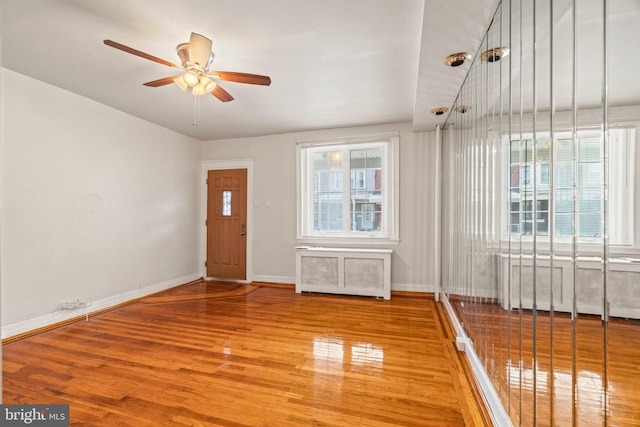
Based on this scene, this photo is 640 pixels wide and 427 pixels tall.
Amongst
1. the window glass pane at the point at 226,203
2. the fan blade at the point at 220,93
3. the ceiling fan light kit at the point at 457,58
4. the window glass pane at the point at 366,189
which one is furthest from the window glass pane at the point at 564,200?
the window glass pane at the point at 226,203

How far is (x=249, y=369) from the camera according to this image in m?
2.38

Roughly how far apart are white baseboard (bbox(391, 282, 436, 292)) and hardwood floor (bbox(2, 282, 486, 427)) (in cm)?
69

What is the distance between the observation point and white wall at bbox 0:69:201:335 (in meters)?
3.01

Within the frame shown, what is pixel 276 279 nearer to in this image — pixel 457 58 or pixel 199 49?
pixel 199 49

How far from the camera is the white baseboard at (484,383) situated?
1653 millimetres

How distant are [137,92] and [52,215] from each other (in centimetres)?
167

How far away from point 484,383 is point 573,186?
61.6 inches

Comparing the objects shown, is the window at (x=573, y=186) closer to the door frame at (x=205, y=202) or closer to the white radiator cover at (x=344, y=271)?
the white radiator cover at (x=344, y=271)

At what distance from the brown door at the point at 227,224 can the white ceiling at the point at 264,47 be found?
1785 mm

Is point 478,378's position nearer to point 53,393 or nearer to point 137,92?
point 53,393

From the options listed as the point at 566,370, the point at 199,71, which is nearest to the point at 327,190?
the point at 199,71

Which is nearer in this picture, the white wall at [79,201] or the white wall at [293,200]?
the white wall at [79,201]

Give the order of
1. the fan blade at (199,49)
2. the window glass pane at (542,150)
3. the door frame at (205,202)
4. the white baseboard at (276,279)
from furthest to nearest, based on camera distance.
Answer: the door frame at (205,202)
the white baseboard at (276,279)
the fan blade at (199,49)
the window glass pane at (542,150)

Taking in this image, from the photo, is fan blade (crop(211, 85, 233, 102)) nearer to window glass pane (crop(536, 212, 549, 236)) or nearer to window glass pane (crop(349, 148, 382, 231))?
window glass pane (crop(349, 148, 382, 231))
